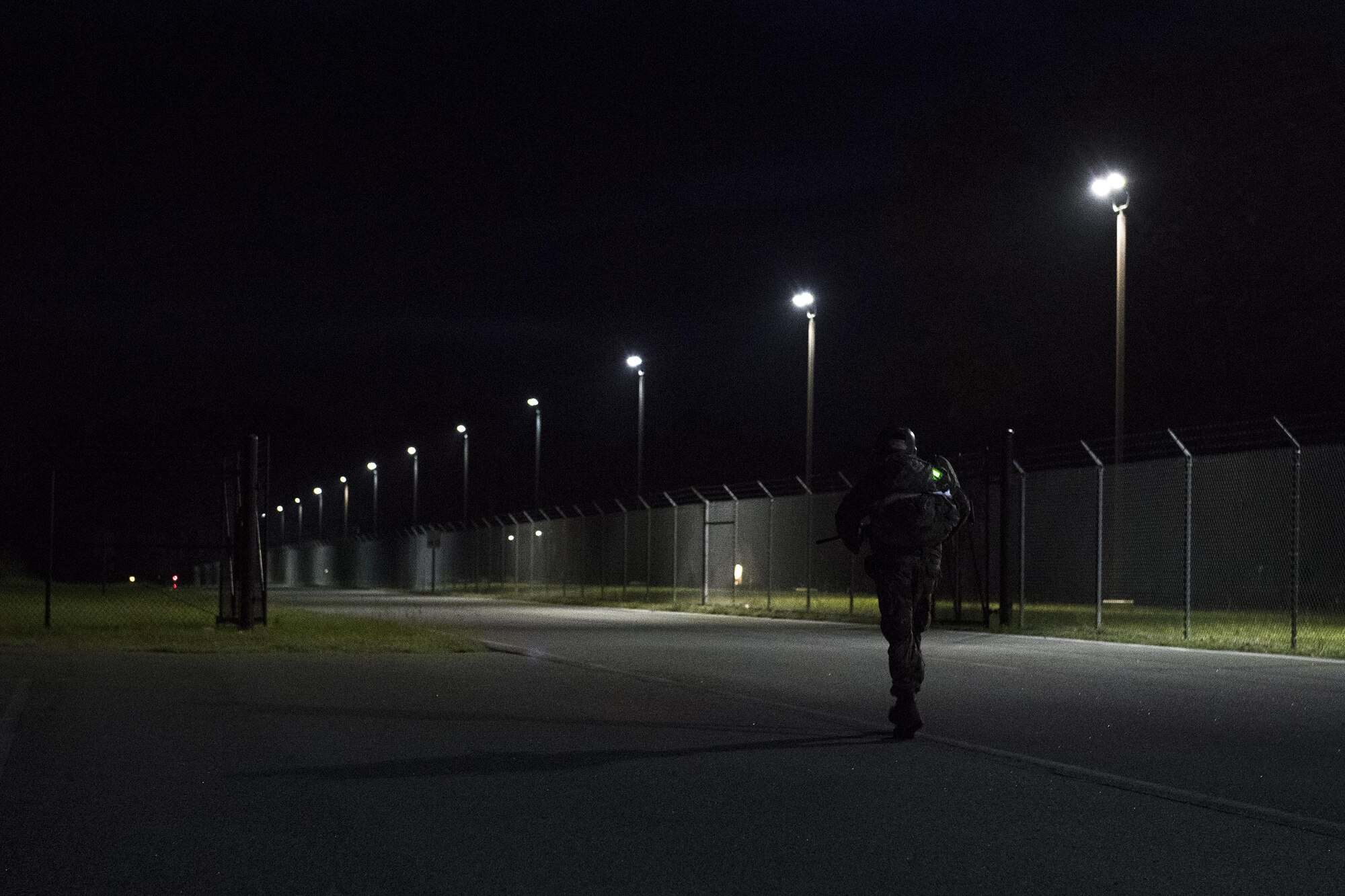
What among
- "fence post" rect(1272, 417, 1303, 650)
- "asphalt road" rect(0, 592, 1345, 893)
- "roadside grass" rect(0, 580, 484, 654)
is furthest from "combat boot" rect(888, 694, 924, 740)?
"fence post" rect(1272, 417, 1303, 650)

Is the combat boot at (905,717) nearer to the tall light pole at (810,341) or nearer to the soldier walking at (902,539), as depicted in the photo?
the soldier walking at (902,539)

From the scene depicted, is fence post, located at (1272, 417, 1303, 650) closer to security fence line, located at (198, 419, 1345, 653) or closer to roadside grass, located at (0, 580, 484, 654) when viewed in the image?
security fence line, located at (198, 419, 1345, 653)

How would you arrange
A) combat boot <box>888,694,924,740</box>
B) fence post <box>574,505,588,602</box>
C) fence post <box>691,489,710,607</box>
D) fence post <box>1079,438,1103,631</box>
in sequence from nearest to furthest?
1. combat boot <box>888,694,924,740</box>
2. fence post <box>1079,438,1103,631</box>
3. fence post <box>691,489,710,607</box>
4. fence post <box>574,505,588,602</box>

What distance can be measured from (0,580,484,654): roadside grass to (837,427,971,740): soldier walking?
9.39 meters

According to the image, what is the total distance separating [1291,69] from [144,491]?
187 ft

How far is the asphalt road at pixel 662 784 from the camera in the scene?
6.03 metres

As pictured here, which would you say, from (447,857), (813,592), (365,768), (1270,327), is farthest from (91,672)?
(1270,327)

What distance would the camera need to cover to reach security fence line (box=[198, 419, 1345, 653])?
24953mm

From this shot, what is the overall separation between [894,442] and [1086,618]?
64.2 feet

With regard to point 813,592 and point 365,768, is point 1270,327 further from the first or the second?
point 365,768

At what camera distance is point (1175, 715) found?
11500mm

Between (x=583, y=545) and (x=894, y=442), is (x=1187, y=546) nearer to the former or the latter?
(x=894, y=442)

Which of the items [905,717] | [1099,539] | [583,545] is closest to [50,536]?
[1099,539]

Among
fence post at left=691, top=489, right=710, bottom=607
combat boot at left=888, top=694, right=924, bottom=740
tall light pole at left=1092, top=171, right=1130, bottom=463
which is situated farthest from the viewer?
fence post at left=691, top=489, right=710, bottom=607
